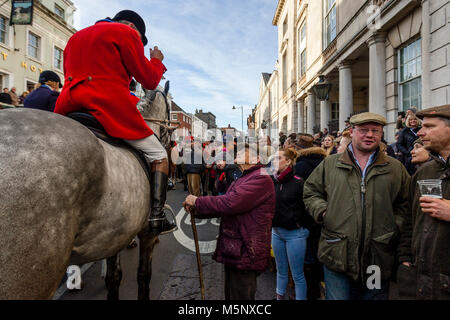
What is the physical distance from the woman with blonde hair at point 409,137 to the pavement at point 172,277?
12.6 ft

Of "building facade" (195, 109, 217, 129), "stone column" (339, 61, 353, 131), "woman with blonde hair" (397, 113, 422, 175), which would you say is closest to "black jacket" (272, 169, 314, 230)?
"woman with blonde hair" (397, 113, 422, 175)

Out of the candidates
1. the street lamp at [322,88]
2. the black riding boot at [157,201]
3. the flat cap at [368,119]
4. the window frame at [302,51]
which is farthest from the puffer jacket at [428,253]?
the window frame at [302,51]

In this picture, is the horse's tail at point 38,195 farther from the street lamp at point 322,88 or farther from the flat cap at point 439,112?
the street lamp at point 322,88

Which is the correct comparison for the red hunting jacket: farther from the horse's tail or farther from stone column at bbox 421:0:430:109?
stone column at bbox 421:0:430:109

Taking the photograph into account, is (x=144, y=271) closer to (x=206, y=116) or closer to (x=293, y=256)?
(x=293, y=256)

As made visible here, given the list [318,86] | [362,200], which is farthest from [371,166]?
[318,86]

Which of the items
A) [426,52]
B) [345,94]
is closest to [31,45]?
[345,94]

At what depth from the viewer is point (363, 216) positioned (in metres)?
2.46

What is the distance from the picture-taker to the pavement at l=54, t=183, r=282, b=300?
12.0ft

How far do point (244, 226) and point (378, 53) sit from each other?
9969 mm
